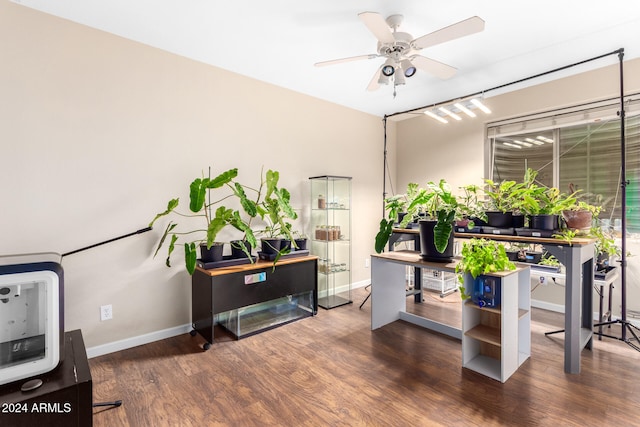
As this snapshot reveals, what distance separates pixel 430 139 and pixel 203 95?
3095 mm

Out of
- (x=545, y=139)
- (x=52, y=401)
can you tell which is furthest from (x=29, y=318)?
(x=545, y=139)

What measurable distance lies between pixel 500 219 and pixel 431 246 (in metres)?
0.63

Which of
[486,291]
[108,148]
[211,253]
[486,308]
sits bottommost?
[486,308]

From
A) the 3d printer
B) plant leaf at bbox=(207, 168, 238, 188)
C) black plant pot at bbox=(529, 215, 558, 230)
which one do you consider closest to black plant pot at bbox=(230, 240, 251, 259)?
plant leaf at bbox=(207, 168, 238, 188)

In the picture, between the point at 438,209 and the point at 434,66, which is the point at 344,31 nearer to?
the point at 434,66

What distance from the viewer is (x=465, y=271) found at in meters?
2.20

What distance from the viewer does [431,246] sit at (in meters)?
2.46

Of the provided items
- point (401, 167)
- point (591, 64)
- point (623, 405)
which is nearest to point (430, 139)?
point (401, 167)

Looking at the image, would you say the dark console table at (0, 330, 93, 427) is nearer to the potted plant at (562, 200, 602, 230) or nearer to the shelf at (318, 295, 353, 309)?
the shelf at (318, 295, 353, 309)

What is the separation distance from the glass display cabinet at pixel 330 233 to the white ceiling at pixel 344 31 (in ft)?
4.03

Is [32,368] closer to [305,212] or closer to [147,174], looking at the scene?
[147,174]

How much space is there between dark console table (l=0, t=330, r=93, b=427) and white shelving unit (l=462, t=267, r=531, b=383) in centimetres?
225

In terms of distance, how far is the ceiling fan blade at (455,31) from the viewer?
1.77 m

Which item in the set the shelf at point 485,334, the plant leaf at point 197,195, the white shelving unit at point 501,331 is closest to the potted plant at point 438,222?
the white shelving unit at point 501,331
